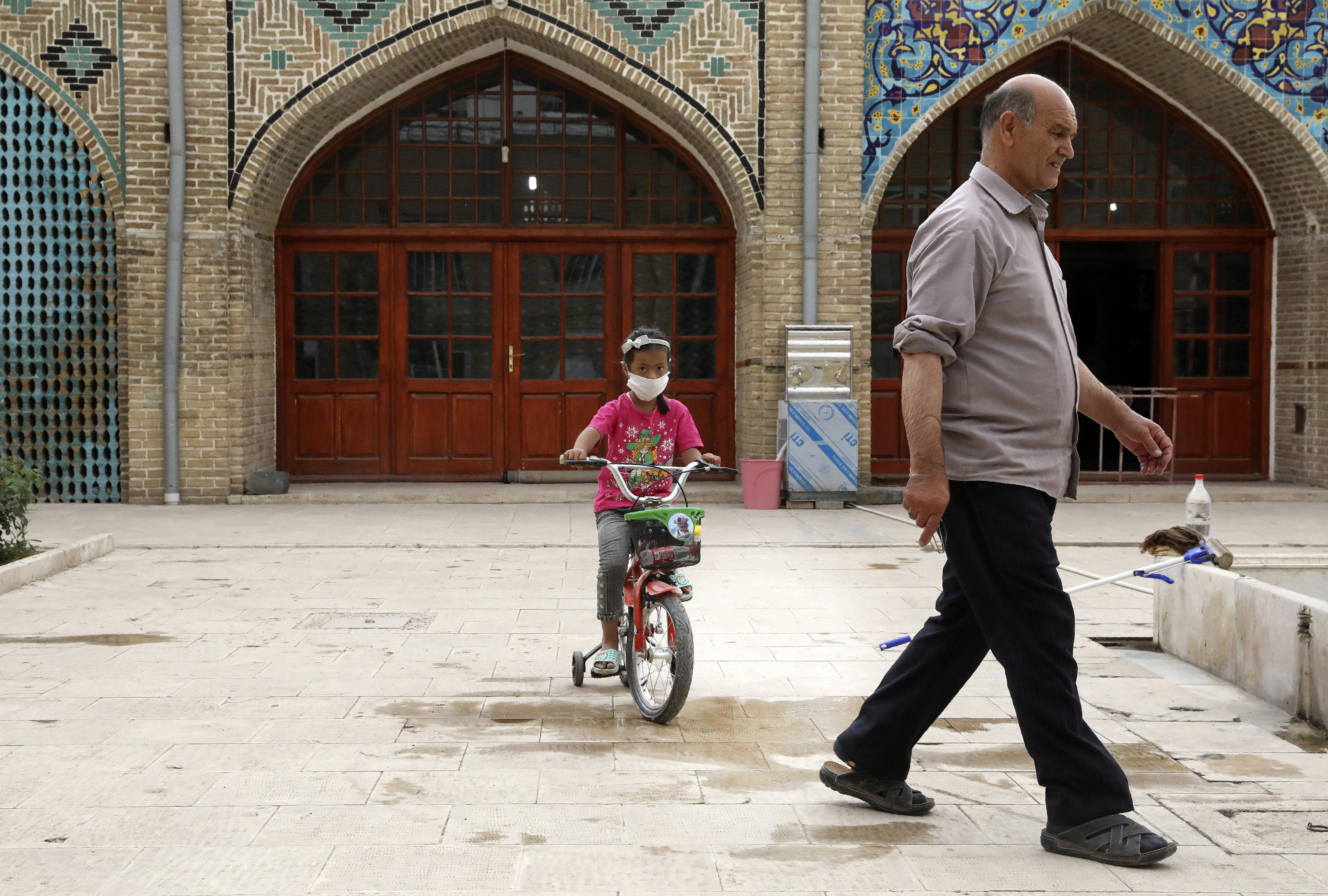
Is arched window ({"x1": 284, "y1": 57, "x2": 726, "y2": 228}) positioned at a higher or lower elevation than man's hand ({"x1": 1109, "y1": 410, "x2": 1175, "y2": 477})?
higher

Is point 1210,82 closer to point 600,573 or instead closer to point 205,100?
point 205,100

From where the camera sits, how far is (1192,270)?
1374 cm

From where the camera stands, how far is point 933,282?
3.64 meters

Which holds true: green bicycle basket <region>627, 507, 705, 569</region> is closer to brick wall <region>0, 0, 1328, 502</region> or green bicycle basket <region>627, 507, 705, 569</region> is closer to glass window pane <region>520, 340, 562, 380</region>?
brick wall <region>0, 0, 1328, 502</region>

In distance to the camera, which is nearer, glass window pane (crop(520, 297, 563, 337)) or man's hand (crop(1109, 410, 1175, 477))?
man's hand (crop(1109, 410, 1175, 477))

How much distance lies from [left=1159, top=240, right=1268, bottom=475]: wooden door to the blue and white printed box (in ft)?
12.1

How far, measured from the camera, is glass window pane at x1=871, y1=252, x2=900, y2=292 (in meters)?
13.5

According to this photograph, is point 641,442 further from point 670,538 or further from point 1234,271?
point 1234,271

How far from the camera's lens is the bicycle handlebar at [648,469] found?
16.9 feet

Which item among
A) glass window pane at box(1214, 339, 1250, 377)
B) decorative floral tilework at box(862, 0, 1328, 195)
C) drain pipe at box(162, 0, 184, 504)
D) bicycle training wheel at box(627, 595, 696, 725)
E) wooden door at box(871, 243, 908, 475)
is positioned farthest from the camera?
glass window pane at box(1214, 339, 1250, 377)

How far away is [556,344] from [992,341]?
9889mm

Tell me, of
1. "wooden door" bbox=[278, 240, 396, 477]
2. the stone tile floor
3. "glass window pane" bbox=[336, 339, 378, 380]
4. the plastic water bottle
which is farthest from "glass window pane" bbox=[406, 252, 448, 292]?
the plastic water bottle

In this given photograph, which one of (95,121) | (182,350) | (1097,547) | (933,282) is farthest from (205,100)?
(933,282)

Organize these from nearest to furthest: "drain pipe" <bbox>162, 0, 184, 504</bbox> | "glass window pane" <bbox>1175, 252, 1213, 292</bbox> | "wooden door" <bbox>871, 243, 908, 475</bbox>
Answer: "drain pipe" <bbox>162, 0, 184, 504</bbox>, "wooden door" <bbox>871, 243, 908, 475</bbox>, "glass window pane" <bbox>1175, 252, 1213, 292</bbox>
